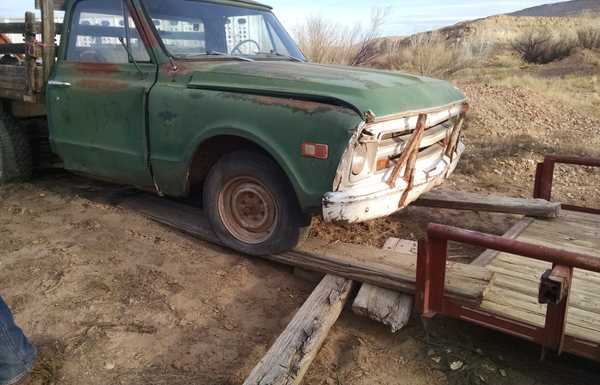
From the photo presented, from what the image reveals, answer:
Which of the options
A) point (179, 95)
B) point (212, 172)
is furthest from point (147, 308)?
point (179, 95)

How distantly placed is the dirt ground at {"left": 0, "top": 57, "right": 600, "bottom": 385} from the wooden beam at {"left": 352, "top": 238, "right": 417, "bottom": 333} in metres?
0.12

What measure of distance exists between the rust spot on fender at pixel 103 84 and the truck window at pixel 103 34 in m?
0.18

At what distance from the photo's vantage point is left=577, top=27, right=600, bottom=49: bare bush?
785 inches

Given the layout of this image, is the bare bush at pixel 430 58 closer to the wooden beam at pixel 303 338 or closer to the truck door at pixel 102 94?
the truck door at pixel 102 94

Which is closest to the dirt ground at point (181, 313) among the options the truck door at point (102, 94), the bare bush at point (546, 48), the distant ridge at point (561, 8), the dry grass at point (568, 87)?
the truck door at point (102, 94)

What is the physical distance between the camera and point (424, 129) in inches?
143

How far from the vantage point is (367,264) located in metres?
3.52

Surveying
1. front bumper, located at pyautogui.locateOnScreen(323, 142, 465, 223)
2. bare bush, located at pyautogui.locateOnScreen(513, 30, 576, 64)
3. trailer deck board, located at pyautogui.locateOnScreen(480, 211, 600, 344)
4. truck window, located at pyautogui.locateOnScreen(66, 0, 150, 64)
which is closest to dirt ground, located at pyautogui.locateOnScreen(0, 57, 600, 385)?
trailer deck board, located at pyautogui.locateOnScreen(480, 211, 600, 344)

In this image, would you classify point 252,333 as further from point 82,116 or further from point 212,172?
point 82,116

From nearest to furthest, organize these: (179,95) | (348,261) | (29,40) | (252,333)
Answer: (252,333) → (348,261) → (179,95) → (29,40)

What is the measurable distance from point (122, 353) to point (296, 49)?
10.8 ft

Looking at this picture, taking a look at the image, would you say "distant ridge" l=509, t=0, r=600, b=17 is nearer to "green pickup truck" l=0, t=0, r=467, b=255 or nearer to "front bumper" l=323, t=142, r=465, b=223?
"green pickup truck" l=0, t=0, r=467, b=255

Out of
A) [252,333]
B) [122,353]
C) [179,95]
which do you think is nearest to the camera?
[122,353]

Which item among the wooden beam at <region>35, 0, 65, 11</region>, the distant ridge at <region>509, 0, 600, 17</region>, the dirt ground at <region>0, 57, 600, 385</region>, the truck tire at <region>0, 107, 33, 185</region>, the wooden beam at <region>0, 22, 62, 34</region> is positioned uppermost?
the distant ridge at <region>509, 0, 600, 17</region>
